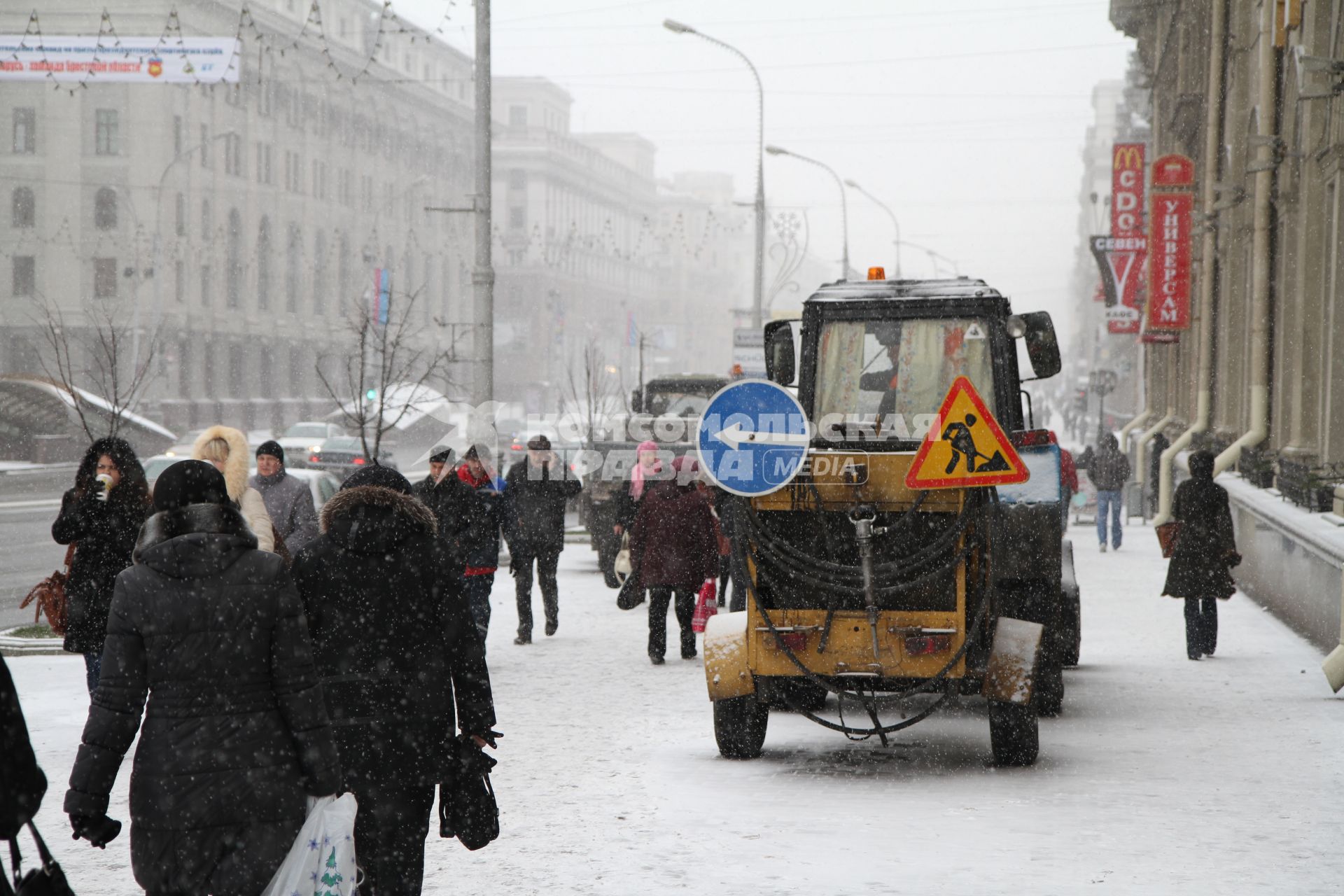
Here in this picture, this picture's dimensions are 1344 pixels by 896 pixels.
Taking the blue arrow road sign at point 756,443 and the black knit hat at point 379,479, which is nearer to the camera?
the black knit hat at point 379,479

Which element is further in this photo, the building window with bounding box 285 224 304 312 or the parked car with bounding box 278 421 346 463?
the building window with bounding box 285 224 304 312

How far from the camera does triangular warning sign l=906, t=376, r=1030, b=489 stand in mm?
8750

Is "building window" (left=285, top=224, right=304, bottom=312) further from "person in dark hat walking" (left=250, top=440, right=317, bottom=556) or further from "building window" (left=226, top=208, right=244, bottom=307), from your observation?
"person in dark hat walking" (left=250, top=440, right=317, bottom=556)

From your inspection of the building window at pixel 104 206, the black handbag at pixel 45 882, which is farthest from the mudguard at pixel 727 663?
the building window at pixel 104 206

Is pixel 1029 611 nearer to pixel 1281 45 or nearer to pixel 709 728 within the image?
pixel 709 728

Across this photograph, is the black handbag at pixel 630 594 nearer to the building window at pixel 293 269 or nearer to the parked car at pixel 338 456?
the parked car at pixel 338 456

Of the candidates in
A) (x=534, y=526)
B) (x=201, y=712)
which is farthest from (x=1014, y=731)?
(x=534, y=526)

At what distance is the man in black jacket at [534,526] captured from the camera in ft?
47.3

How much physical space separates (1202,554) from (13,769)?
35.6ft

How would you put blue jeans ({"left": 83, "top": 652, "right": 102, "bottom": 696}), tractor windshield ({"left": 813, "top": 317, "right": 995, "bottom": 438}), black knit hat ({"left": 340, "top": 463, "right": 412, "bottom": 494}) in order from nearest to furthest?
1. black knit hat ({"left": 340, "top": 463, "right": 412, "bottom": 494})
2. blue jeans ({"left": 83, "top": 652, "right": 102, "bottom": 696})
3. tractor windshield ({"left": 813, "top": 317, "right": 995, "bottom": 438})

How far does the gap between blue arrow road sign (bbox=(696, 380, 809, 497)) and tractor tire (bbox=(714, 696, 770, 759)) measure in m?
1.15

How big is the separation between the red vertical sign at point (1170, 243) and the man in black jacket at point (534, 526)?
17.9 m

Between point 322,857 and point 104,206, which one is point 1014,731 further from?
point 104,206

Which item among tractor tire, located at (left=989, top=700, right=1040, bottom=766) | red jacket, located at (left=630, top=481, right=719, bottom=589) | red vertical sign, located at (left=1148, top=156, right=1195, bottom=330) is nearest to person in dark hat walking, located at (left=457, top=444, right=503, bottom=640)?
red jacket, located at (left=630, top=481, right=719, bottom=589)
